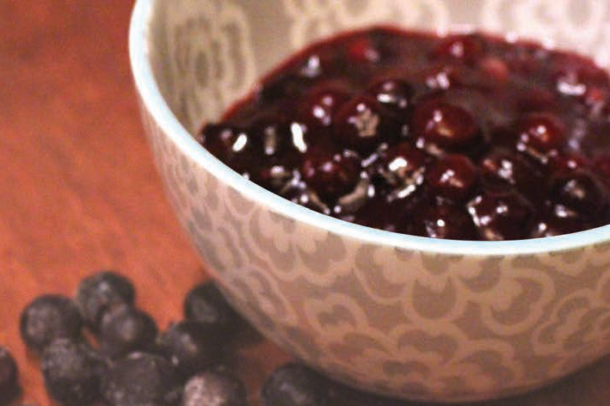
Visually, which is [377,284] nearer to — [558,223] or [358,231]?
[358,231]

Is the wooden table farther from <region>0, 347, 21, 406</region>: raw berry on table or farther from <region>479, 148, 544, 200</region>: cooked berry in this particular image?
<region>479, 148, 544, 200</region>: cooked berry

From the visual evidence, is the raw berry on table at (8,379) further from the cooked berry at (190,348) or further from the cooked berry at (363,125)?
the cooked berry at (363,125)

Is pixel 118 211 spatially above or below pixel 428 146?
below

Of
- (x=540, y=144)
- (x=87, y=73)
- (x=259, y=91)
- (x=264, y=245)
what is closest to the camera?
(x=264, y=245)

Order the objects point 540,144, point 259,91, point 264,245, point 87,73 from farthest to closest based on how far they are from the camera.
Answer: point 87,73
point 259,91
point 540,144
point 264,245

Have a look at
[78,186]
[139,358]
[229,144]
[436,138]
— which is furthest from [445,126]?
[78,186]

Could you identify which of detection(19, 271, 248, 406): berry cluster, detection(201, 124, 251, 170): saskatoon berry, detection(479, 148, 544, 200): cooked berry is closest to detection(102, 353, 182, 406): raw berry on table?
detection(19, 271, 248, 406): berry cluster

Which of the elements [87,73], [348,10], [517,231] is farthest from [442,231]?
[87,73]

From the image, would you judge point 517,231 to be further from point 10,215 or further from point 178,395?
point 10,215
